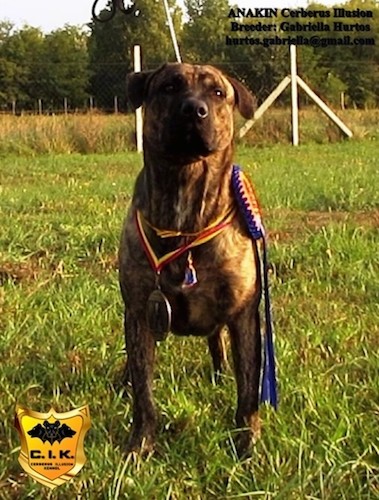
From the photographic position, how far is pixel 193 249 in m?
2.69

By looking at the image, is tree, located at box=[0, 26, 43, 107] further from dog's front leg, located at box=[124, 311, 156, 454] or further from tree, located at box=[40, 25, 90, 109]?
dog's front leg, located at box=[124, 311, 156, 454]

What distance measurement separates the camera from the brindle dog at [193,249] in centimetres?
267

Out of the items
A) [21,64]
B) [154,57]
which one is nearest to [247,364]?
[154,57]

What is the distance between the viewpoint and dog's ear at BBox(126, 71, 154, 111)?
287cm

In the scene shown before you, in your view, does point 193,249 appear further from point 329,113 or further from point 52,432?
point 329,113

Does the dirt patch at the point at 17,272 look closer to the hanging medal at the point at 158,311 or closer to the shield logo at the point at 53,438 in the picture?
the hanging medal at the point at 158,311

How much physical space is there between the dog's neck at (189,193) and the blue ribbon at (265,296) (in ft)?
0.17

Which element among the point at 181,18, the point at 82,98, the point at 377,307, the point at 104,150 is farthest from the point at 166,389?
the point at 181,18

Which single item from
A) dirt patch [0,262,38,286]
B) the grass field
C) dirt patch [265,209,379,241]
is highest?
dirt patch [265,209,379,241]

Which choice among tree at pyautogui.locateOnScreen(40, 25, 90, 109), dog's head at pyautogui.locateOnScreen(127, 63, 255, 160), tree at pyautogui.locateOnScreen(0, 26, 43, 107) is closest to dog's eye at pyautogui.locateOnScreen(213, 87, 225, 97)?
dog's head at pyautogui.locateOnScreen(127, 63, 255, 160)

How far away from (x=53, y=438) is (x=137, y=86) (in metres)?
1.33

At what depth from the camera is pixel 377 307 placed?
390 centimetres

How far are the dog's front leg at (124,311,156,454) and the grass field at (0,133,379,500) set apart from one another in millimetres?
64

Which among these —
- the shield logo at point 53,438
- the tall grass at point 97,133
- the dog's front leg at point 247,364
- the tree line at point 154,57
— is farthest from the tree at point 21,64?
the shield logo at point 53,438
